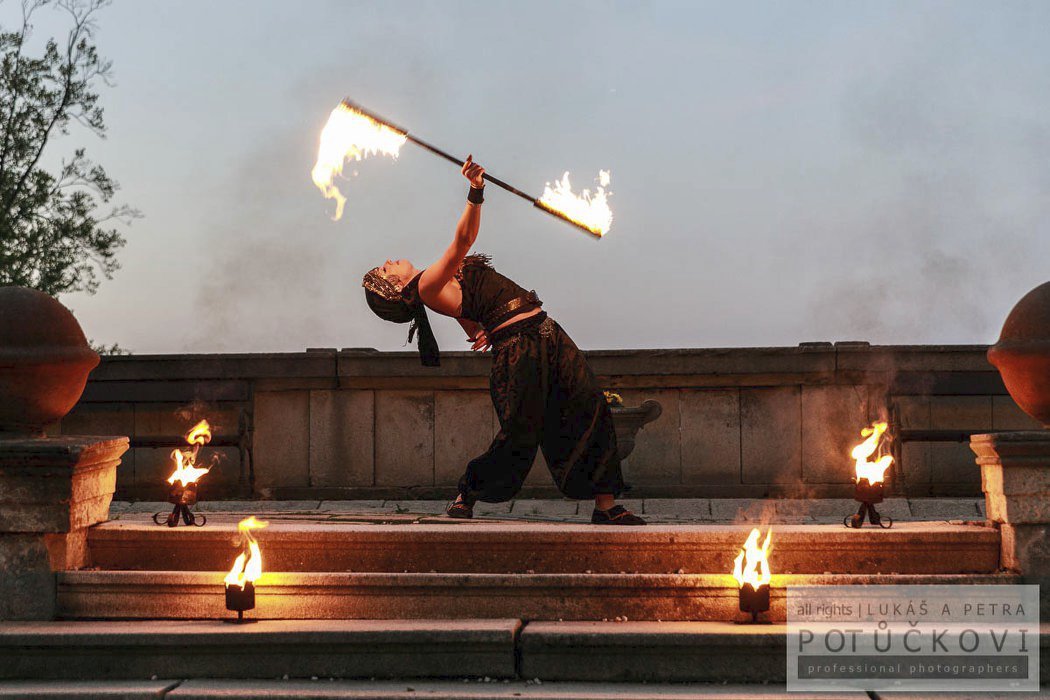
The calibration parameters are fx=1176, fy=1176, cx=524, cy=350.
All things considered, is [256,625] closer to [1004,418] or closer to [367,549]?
[367,549]

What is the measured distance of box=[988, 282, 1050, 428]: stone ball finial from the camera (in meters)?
6.21

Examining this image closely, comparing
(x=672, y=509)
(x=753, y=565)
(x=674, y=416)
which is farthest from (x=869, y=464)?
(x=674, y=416)

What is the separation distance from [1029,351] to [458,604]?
10.8 ft

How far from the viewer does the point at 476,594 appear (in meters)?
6.07

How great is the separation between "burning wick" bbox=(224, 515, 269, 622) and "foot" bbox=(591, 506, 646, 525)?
2054mm

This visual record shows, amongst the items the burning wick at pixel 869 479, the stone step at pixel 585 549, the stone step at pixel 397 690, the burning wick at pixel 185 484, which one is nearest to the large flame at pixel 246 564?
the stone step at pixel 585 549

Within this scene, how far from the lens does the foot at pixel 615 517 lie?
6.95 meters

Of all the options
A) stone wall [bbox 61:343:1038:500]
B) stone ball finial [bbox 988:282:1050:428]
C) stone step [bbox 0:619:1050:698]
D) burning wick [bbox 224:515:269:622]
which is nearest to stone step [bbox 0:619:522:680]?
stone step [bbox 0:619:1050:698]

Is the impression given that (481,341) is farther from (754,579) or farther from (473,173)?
(754,579)

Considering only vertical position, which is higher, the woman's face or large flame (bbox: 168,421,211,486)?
the woman's face

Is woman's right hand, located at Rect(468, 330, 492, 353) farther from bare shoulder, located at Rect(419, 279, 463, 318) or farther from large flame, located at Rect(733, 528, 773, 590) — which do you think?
large flame, located at Rect(733, 528, 773, 590)

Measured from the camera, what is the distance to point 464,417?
12039 mm

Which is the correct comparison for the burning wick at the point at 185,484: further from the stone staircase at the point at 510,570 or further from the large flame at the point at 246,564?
the large flame at the point at 246,564

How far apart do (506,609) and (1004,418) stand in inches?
299
